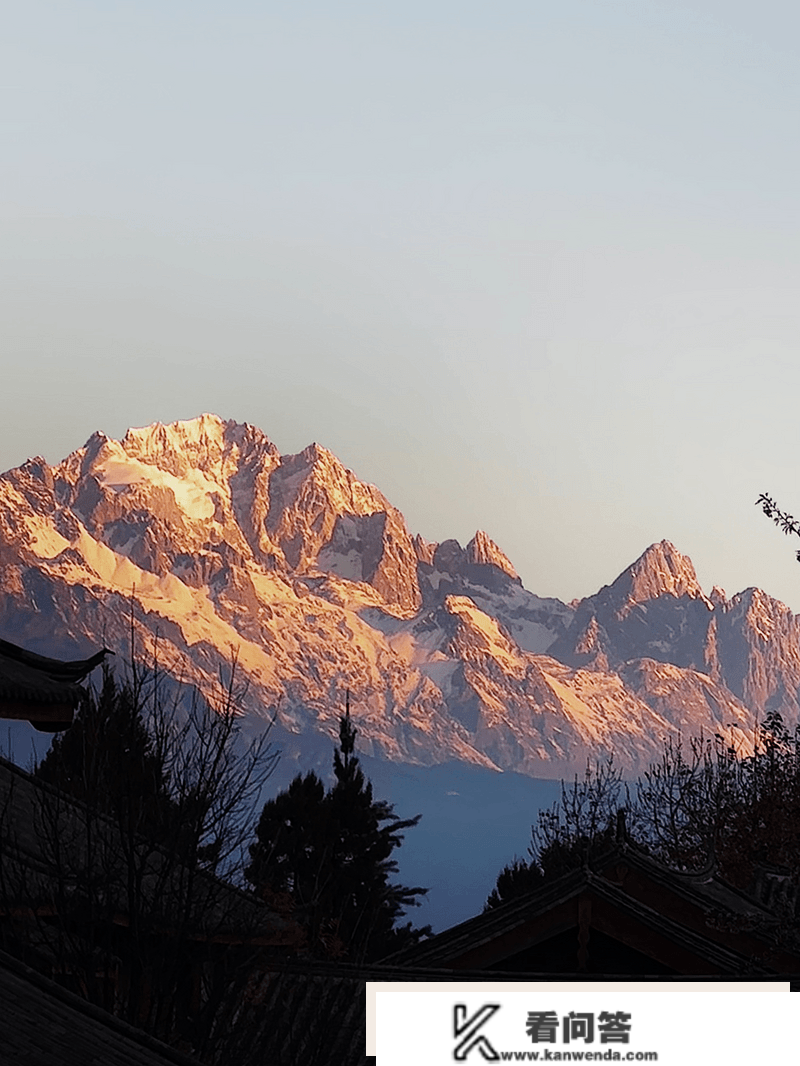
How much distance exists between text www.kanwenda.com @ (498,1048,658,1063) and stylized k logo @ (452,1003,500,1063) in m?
0.14

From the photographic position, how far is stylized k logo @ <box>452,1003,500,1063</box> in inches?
709

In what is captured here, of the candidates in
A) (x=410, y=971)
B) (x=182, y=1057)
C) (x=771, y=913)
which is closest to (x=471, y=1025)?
(x=410, y=971)

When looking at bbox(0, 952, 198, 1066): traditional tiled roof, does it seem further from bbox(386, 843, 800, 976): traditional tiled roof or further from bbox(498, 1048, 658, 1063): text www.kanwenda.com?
bbox(386, 843, 800, 976): traditional tiled roof

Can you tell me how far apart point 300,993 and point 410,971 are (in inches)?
116

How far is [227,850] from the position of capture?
1786 centimetres

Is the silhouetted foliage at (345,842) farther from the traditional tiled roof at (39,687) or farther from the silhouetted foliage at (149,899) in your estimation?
the traditional tiled roof at (39,687)

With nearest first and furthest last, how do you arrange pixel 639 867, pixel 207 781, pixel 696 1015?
1. pixel 207 781
2. pixel 696 1015
3. pixel 639 867

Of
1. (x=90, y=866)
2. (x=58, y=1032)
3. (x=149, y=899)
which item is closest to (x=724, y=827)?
(x=149, y=899)

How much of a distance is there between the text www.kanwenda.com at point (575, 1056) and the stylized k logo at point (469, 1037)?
0.14 meters

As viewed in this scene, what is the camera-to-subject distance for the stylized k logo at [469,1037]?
59.1ft

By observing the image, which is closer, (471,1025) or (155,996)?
(155,996)

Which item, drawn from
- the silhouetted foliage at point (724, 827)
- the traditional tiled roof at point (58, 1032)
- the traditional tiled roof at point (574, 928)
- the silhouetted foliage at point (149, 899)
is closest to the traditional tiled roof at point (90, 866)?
the silhouetted foliage at point (149, 899)

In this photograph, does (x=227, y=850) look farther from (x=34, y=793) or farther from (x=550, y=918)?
(x=550, y=918)

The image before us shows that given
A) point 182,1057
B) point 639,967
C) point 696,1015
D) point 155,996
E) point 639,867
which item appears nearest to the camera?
point 182,1057
